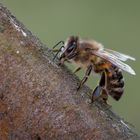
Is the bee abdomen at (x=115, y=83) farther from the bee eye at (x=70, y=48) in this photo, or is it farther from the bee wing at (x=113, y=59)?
the bee eye at (x=70, y=48)

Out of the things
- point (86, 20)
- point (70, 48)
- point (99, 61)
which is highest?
point (86, 20)

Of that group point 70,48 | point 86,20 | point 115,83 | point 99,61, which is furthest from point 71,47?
point 86,20

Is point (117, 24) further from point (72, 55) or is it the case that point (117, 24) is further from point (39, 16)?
point (72, 55)

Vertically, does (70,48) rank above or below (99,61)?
below

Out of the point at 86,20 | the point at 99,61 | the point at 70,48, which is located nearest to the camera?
the point at 70,48

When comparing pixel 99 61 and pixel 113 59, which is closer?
pixel 113 59

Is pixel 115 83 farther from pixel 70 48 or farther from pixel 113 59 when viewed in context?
pixel 70 48
